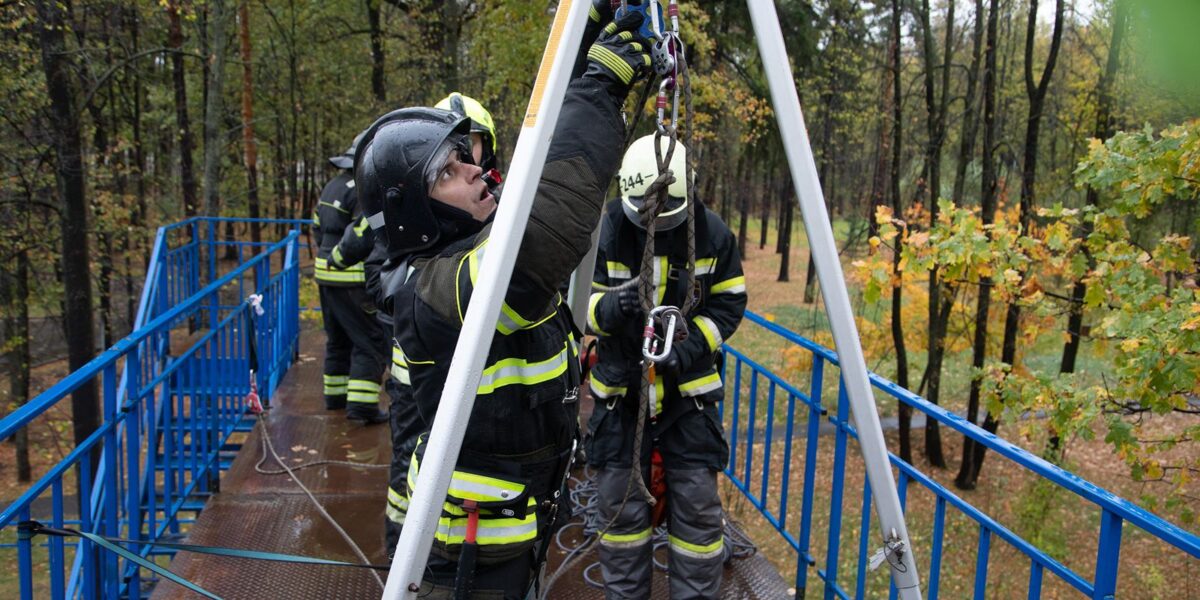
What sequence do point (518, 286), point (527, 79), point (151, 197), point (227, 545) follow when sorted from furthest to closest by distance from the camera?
point (151, 197), point (527, 79), point (227, 545), point (518, 286)

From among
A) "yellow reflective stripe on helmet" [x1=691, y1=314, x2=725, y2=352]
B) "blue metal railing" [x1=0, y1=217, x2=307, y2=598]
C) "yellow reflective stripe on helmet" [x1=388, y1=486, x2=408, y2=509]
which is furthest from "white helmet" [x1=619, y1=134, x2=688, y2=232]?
"blue metal railing" [x1=0, y1=217, x2=307, y2=598]

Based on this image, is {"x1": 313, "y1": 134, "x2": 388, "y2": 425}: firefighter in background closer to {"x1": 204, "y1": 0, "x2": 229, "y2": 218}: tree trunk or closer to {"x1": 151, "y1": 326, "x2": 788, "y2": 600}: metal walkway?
{"x1": 151, "y1": 326, "x2": 788, "y2": 600}: metal walkway

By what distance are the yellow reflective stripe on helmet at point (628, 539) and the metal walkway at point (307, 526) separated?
2.13 ft

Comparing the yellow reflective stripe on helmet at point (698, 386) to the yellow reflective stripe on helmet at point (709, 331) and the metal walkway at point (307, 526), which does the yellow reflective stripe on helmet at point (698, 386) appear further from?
the metal walkway at point (307, 526)

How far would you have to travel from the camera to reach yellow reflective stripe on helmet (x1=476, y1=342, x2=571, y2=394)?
2140 millimetres

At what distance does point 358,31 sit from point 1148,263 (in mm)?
18872

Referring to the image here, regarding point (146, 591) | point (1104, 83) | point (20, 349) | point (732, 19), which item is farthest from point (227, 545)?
point (732, 19)

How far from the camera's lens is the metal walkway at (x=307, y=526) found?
12.5ft

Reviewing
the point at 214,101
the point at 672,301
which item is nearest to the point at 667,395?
the point at 672,301

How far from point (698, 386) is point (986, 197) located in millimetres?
10367

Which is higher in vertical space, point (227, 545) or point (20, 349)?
point (227, 545)

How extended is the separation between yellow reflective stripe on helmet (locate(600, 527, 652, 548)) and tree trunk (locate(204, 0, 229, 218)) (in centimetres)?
1283

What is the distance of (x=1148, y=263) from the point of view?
→ 219 inches

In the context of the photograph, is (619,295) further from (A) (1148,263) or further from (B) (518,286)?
(A) (1148,263)
